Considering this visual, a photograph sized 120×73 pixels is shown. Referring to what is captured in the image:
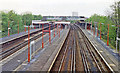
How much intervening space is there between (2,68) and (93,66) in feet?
34.9

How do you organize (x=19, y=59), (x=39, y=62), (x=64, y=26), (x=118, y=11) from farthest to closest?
(x=64, y=26)
(x=118, y=11)
(x=19, y=59)
(x=39, y=62)

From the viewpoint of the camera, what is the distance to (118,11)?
2894cm

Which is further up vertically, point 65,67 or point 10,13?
point 10,13

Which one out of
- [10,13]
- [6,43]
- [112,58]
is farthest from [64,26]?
[112,58]

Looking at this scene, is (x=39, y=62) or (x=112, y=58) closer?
(x=39, y=62)

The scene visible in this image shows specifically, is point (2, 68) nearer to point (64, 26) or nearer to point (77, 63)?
point (77, 63)

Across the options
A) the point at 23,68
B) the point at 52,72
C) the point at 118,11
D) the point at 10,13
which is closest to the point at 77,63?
the point at 52,72

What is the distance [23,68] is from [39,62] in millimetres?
3036

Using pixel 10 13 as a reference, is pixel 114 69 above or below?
below

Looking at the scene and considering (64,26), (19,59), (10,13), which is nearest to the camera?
(19,59)

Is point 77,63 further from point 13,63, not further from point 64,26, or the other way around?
point 64,26

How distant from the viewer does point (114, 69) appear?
17422 mm

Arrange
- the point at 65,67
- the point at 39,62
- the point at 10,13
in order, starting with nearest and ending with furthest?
the point at 65,67, the point at 39,62, the point at 10,13

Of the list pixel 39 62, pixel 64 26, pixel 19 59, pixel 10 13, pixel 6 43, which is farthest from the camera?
pixel 64 26
